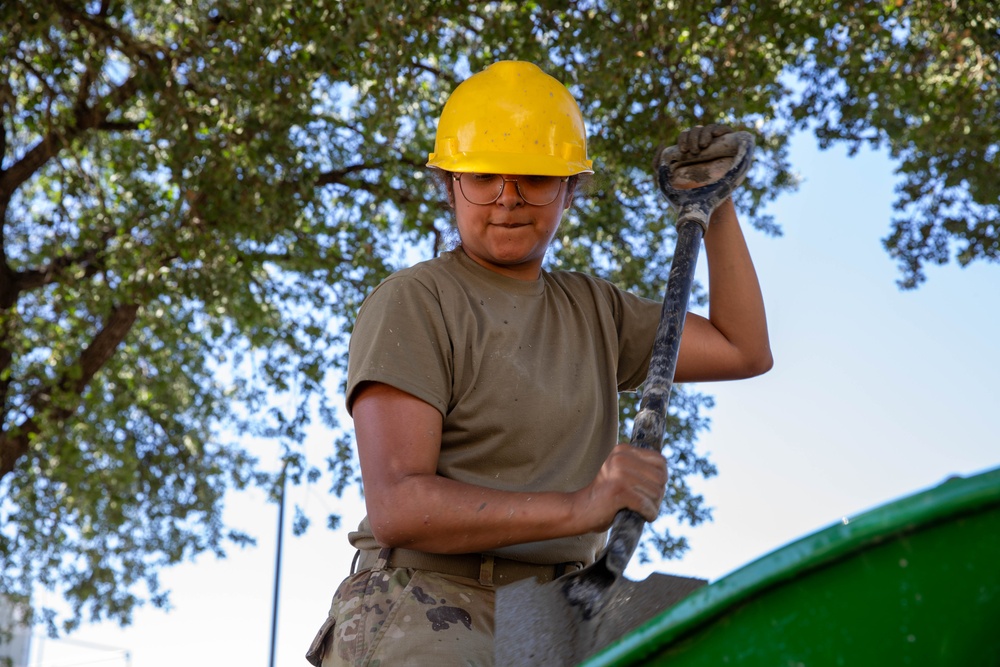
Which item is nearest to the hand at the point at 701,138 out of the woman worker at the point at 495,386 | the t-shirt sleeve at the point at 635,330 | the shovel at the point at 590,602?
the woman worker at the point at 495,386

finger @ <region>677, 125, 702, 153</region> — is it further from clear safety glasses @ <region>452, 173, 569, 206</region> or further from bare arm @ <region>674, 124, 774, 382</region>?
clear safety glasses @ <region>452, 173, 569, 206</region>

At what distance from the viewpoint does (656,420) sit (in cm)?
224

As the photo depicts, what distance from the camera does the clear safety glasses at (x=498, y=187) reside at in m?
2.54

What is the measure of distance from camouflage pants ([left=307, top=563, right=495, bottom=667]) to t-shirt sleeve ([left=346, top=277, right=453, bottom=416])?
14.2 inches

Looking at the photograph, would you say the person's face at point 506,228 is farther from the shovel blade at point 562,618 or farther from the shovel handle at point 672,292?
the shovel blade at point 562,618

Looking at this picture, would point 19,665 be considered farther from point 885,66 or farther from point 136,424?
point 885,66

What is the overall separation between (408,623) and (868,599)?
3.72 ft

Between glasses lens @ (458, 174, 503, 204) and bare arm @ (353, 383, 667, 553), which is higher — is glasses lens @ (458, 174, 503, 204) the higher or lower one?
the higher one

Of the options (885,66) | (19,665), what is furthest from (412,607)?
(19,665)

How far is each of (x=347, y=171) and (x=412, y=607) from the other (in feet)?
22.8

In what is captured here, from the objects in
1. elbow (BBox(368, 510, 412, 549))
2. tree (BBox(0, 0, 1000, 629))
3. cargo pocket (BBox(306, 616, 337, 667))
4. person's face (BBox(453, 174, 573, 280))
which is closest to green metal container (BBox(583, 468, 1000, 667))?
elbow (BBox(368, 510, 412, 549))

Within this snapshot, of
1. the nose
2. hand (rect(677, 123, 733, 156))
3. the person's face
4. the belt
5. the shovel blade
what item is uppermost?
hand (rect(677, 123, 733, 156))

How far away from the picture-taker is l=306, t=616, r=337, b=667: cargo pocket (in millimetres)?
2289

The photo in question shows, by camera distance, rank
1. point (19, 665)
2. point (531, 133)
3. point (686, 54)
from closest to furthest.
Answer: point (531, 133), point (686, 54), point (19, 665)
